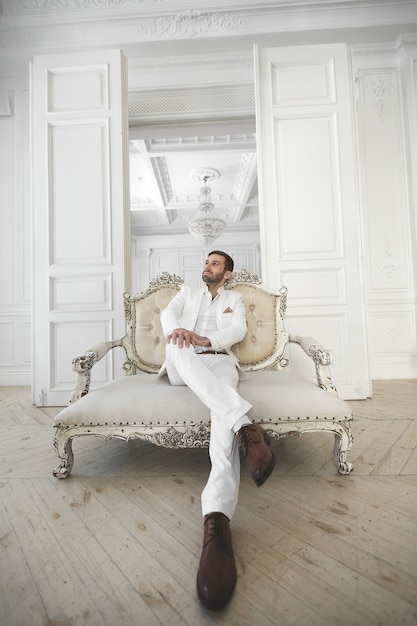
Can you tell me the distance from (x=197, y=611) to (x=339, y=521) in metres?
0.63

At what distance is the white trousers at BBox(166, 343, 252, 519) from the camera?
44.7 inches

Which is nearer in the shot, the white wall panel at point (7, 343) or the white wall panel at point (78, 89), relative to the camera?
the white wall panel at point (78, 89)

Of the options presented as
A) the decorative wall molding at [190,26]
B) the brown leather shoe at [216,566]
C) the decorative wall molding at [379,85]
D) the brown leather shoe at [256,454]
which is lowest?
the brown leather shoe at [216,566]

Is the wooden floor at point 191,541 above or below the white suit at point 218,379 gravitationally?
below

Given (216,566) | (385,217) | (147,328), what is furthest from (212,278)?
(385,217)

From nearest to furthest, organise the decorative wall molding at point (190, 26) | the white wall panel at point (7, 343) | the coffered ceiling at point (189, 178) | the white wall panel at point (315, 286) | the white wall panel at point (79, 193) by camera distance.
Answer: the white wall panel at point (315, 286) < the white wall panel at point (79, 193) < the decorative wall molding at point (190, 26) < the white wall panel at point (7, 343) < the coffered ceiling at point (189, 178)

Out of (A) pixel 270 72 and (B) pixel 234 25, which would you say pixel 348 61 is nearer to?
(A) pixel 270 72

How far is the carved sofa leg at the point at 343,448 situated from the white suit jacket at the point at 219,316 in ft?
1.90

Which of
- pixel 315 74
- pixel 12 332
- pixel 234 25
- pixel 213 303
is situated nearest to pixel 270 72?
pixel 315 74

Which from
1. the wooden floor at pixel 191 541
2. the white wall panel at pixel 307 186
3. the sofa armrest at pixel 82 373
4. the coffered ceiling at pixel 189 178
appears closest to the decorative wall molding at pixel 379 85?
the white wall panel at pixel 307 186

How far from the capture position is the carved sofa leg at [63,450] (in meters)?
1.57

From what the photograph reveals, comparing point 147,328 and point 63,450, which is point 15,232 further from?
point 63,450

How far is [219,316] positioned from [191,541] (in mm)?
1228

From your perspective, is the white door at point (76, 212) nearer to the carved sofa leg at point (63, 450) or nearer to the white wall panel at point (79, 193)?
the white wall panel at point (79, 193)
